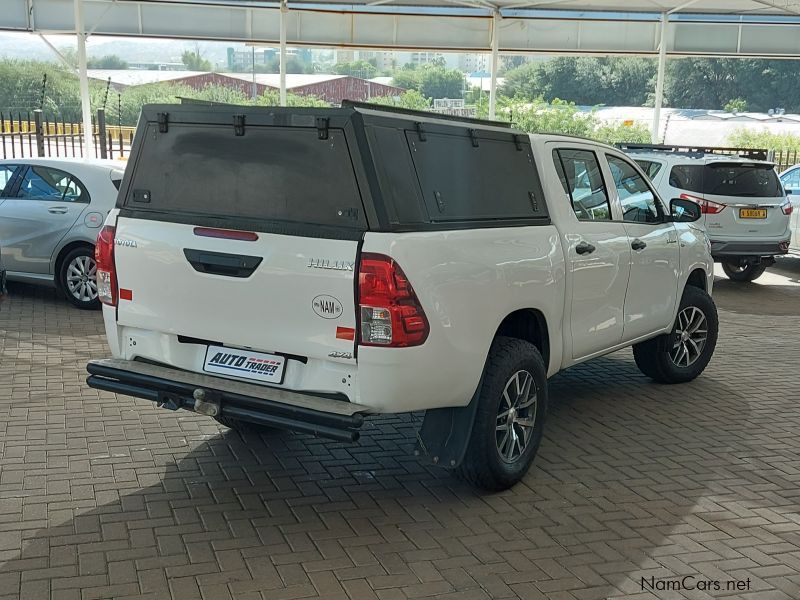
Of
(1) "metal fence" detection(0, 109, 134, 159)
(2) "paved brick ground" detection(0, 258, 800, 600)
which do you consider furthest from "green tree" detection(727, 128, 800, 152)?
(2) "paved brick ground" detection(0, 258, 800, 600)

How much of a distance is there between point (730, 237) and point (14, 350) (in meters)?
9.54

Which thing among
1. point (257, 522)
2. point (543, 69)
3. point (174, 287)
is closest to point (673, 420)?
point (257, 522)

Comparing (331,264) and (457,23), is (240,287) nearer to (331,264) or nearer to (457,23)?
(331,264)

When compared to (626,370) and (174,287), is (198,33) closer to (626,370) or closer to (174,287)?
(626,370)

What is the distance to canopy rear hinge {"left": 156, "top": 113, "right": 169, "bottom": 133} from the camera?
4.92 metres

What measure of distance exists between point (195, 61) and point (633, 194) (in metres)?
18.5

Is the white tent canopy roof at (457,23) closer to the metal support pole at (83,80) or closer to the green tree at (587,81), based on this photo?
the metal support pole at (83,80)

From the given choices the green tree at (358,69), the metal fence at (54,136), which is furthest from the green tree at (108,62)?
the green tree at (358,69)

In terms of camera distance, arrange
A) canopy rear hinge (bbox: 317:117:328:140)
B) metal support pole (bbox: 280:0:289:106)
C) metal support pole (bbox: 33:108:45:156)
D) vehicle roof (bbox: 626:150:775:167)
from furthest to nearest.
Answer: metal support pole (bbox: 280:0:289:106)
metal support pole (bbox: 33:108:45:156)
vehicle roof (bbox: 626:150:775:167)
canopy rear hinge (bbox: 317:117:328:140)

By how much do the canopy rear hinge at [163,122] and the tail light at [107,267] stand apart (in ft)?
1.96

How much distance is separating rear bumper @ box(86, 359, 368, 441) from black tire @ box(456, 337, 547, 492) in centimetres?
82

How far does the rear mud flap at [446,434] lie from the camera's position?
4781 mm

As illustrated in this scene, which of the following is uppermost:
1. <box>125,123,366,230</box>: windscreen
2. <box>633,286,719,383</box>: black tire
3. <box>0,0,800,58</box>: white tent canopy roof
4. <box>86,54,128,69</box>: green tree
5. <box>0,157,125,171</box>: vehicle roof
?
<box>0,0,800,58</box>: white tent canopy roof

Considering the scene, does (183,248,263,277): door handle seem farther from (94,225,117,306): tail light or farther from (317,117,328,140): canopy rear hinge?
(317,117,328,140): canopy rear hinge
